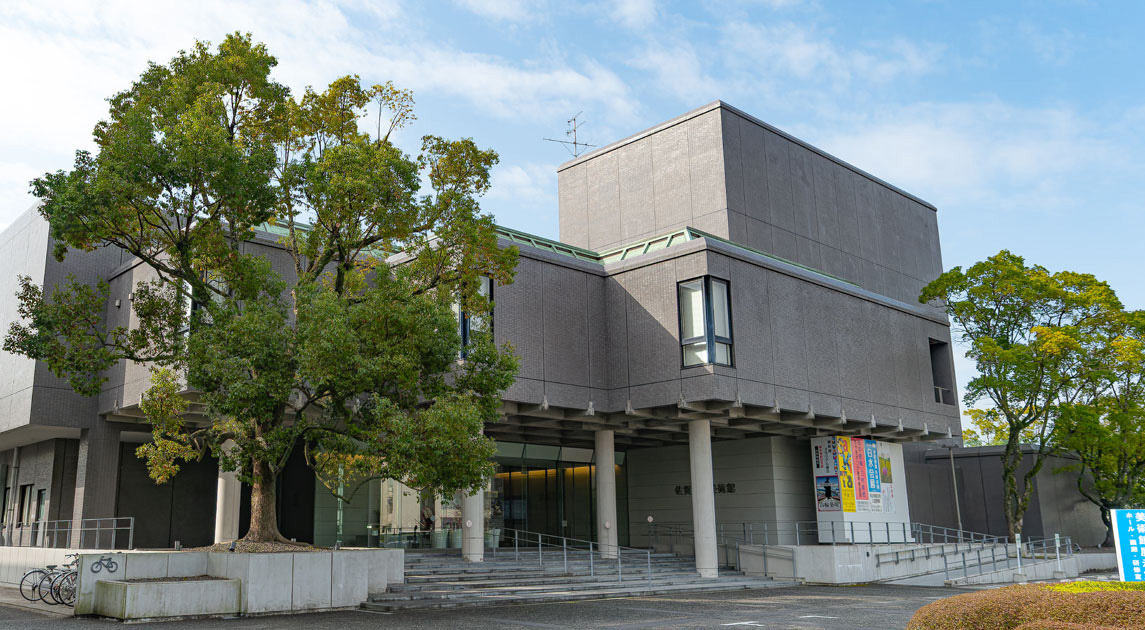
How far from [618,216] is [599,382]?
14.7 meters

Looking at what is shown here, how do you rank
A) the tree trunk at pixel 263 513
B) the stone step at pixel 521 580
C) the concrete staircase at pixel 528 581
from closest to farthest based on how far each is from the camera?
the tree trunk at pixel 263 513 → the concrete staircase at pixel 528 581 → the stone step at pixel 521 580

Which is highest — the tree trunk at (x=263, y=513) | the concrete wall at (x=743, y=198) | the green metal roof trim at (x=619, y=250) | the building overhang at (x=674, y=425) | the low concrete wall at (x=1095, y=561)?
the concrete wall at (x=743, y=198)

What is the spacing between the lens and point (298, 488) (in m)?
27.0

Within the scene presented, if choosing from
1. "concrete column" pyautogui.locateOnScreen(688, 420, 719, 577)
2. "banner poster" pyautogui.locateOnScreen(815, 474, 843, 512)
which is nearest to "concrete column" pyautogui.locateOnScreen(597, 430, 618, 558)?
"concrete column" pyautogui.locateOnScreen(688, 420, 719, 577)

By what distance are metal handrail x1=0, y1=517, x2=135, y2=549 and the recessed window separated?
2795cm

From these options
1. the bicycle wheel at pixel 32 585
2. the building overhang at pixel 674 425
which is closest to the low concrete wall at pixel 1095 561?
the building overhang at pixel 674 425

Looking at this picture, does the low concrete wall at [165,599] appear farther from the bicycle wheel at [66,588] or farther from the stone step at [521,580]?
the stone step at [521,580]

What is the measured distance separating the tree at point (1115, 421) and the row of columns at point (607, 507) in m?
17.6

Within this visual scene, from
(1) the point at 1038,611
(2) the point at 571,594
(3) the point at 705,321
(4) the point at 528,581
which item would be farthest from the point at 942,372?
(1) the point at 1038,611

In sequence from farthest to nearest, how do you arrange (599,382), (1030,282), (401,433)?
1. (1030,282)
2. (599,382)
3. (401,433)

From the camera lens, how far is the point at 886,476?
3222 centimetres

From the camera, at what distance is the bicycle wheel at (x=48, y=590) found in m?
17.8

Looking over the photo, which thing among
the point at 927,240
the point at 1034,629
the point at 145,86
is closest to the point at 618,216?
the point at 927,240

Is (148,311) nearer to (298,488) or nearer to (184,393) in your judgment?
(184,393)
